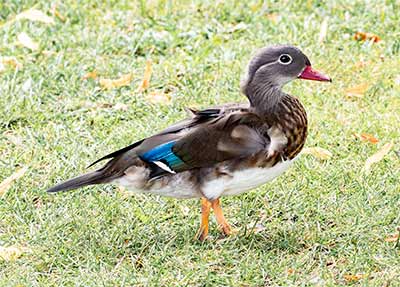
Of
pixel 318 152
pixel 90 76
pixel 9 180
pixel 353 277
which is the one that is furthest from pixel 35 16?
pixel 353 277

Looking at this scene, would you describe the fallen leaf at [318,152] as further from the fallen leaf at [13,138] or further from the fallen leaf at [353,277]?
the fallen leaf at [13,138]

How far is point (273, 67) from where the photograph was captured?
4.38 metres

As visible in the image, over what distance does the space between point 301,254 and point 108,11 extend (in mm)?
3513

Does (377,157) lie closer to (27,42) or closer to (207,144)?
(207,144)

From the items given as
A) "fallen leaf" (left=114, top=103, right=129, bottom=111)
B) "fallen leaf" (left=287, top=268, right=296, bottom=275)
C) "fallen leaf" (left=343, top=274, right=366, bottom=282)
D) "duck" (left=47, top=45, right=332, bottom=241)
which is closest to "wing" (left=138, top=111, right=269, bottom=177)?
"duck" (left=47, top=45, right=332, bottom=241)

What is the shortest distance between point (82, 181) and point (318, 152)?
4.98 ft

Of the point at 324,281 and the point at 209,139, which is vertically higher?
the point at 209,139

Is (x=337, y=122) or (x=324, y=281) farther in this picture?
(x=337, y=122)

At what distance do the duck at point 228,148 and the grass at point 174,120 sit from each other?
0.98 feet

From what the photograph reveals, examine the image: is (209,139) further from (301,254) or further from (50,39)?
(50,39)

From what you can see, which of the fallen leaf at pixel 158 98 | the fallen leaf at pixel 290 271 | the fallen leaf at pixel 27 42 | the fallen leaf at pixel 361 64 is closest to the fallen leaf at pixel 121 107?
the fallen leaf at pixel 158 98

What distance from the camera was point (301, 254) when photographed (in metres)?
4.38

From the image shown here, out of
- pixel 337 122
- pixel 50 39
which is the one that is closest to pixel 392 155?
pixel 337 122

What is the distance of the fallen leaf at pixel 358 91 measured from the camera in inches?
240
